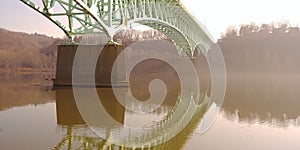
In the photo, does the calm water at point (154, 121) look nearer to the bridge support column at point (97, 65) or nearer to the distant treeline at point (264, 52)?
the bridge support column at point (97, 65)

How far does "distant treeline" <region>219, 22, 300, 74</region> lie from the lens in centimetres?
6322

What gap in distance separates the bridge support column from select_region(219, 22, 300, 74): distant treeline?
144ft

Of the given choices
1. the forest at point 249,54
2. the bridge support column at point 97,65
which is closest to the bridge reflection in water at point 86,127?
the bridge support column at point 97,65

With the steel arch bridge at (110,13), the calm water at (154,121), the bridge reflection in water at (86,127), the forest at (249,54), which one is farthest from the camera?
the forest at (249,54)

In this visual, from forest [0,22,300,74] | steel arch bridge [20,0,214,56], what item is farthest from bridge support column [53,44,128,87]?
forest [0,22,300,74]

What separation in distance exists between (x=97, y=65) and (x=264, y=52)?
52.5 metres

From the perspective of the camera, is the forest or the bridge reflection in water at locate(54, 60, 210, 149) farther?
the forest

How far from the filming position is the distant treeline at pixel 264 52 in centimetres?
6322

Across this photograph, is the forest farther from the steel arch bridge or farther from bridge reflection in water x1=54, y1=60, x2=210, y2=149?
bridge reflection in water x1=54, y1=60, x2=210, y2=149

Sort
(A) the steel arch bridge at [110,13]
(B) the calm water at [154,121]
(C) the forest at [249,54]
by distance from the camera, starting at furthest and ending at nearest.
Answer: (C) the forest at [249,54] → (A) the steel arch bridge at [110,13] → (B) the calm water at [154,121]

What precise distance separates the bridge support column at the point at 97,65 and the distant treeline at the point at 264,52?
4397 centimetres

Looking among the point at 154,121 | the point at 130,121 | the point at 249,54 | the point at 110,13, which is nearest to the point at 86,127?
the point at 130,121

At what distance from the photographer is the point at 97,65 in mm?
22703

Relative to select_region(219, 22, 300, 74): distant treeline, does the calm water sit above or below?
below
